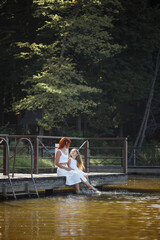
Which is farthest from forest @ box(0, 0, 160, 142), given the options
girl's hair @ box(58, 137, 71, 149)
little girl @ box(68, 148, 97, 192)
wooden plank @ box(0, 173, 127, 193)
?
girl's hair @ box(58, 137, 71, 149)

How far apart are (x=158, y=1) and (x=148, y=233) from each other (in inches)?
1251

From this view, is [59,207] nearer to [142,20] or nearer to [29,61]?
[29,61]

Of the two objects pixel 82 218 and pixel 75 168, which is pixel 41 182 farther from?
pixel 82 218

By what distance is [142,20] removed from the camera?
36875 millimetres

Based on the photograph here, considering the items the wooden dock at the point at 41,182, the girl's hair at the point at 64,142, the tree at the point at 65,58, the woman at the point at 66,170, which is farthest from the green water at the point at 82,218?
the tree at the point at 65,58

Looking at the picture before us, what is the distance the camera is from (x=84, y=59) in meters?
35.5

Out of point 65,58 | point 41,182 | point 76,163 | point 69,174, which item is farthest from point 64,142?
point 65,58

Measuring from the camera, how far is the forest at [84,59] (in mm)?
31156

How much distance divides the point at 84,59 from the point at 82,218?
2599cm

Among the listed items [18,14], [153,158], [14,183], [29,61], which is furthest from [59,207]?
[18,14]

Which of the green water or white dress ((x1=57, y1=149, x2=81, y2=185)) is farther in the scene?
white dress ((x1=57, y1=149, x2=81, y2=185))

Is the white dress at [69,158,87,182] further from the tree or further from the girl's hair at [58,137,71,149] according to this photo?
the tree

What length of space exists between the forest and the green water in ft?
56.2

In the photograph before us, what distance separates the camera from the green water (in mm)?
8281
